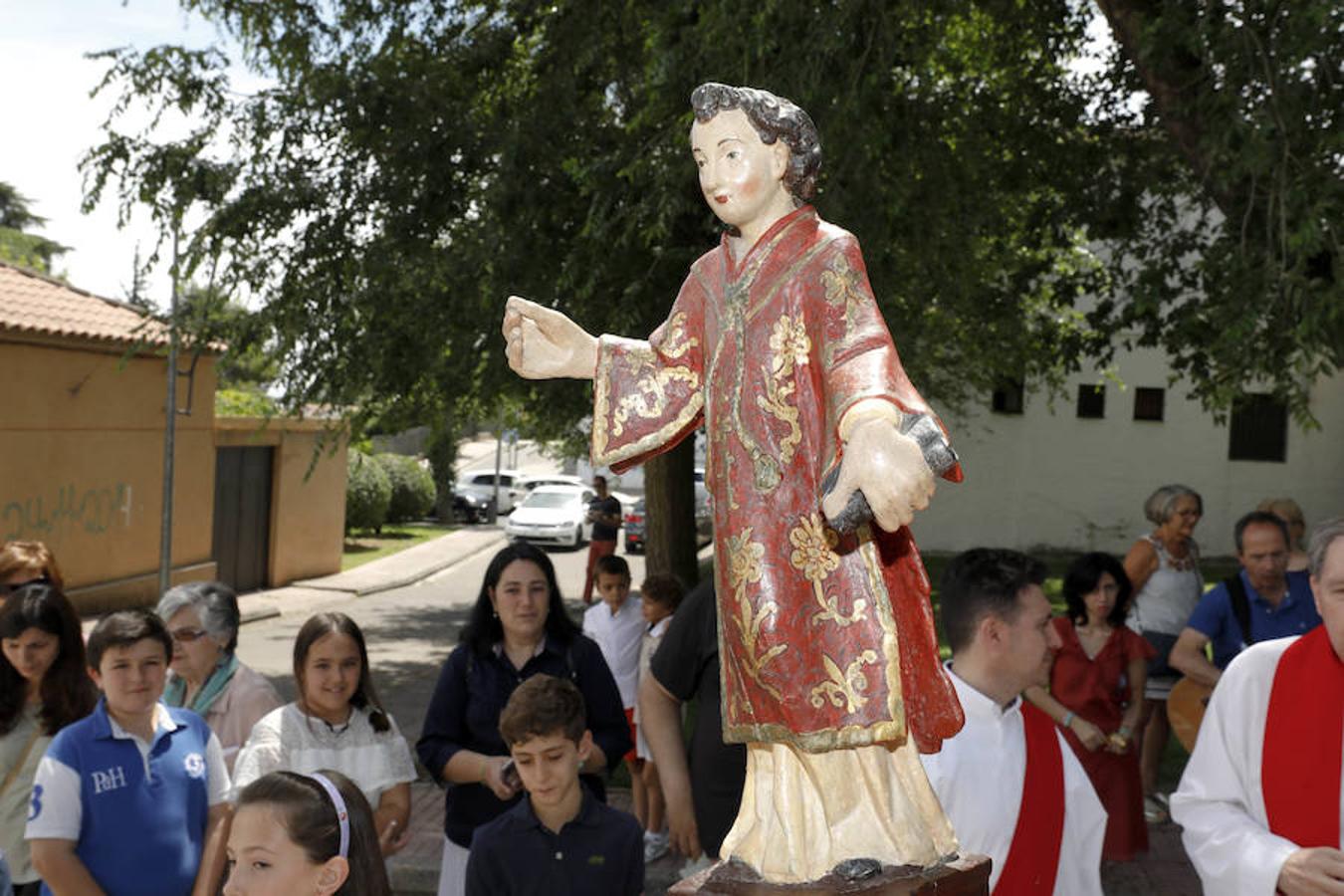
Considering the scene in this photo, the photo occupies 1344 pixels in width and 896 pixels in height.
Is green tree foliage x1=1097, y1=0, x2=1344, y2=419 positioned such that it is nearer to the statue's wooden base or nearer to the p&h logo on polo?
the statue's wooden base

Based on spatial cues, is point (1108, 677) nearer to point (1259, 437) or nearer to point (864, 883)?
point (864, 883)

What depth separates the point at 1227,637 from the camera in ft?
22.9

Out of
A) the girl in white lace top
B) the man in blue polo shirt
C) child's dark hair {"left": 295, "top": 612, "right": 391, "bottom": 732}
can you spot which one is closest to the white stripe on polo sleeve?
the girl in white lace top

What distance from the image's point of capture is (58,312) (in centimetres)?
1788

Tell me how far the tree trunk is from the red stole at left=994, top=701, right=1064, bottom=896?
391 inches

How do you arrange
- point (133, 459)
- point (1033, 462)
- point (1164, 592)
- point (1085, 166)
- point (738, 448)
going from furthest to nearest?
1. point (1033, 462)
2. point (133, 459)
3. point (1085, 166)
4. point (1164, 592)
5. point (738, 448)

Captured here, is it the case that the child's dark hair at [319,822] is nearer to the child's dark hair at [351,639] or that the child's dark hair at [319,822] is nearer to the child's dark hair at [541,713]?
the child's dark hair at [541,713]

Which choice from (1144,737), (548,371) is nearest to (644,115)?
(1144,737)

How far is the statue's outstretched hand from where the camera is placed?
2.57 m

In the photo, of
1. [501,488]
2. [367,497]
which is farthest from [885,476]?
[501,488]

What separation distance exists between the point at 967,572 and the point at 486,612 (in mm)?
1937

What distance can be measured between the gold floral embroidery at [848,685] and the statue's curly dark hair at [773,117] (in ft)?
2.63

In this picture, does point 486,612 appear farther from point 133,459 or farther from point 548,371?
point 133,459

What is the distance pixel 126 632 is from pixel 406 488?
3427 centimetres
